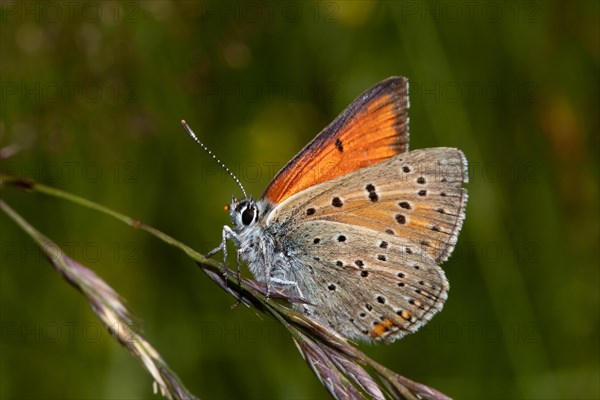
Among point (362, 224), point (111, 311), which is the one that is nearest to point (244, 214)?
point (362, 224)

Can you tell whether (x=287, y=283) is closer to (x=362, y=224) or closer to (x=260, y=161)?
(x=362, y=224)

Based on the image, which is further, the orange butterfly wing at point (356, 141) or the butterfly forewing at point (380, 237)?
the orange butterfly wing at point (356, 141)

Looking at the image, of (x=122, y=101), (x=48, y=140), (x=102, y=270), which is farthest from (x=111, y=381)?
(x=122, y=101)

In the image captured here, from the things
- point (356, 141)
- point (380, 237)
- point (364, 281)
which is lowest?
point (364, 281)

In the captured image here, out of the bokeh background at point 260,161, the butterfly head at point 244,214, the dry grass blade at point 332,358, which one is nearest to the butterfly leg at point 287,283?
the butterfly head at point 244,214

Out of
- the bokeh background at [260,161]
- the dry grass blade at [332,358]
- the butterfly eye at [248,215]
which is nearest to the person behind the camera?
the dry grass blade at [332,358]

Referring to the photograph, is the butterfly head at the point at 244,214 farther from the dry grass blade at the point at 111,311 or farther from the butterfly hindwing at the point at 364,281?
the dry grass blade at the point at 111,311

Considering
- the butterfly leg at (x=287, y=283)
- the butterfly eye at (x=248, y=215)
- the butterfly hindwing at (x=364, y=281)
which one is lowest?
the butterfly hindwing at (x=364, y=281)

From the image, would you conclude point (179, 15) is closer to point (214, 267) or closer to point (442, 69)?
point (442, 69)

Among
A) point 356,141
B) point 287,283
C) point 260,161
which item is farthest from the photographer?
point 260,161
